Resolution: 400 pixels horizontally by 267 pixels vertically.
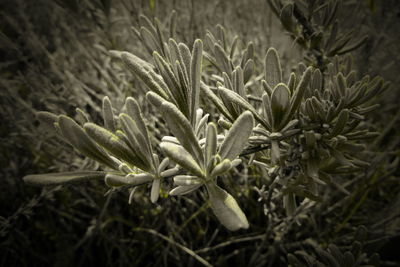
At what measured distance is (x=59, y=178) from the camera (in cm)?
43

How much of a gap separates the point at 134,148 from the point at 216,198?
15cm

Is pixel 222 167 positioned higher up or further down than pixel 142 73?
further down

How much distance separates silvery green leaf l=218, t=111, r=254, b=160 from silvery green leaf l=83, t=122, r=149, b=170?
0.14 metres

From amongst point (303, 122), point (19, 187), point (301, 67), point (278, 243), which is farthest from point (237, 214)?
point (19, 187)

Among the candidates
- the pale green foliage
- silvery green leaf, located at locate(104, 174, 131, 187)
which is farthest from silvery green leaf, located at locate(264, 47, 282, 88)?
silvery green leaf, located at locate(104, 174, 131, 187)

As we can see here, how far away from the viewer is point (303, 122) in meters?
0.54

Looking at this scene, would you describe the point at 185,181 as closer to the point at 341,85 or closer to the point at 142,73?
the point at 142,73

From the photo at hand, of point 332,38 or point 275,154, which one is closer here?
point 275,154

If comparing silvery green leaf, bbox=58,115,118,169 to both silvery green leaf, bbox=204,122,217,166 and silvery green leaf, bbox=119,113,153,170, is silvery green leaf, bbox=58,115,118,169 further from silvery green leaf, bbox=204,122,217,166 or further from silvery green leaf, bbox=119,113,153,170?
silvery green leaf, bbox=204,122,217,166

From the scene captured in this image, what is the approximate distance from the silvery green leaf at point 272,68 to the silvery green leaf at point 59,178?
35cm

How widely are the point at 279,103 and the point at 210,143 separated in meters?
0.15

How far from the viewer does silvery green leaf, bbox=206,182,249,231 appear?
36 centimetres

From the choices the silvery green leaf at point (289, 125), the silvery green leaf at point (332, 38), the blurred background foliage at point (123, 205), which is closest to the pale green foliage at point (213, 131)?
the silvery green leaf at point (289, 125)

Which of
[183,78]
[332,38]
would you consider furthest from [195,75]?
[332,38]
